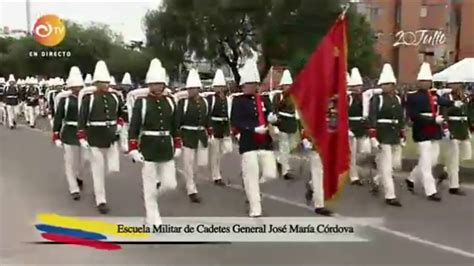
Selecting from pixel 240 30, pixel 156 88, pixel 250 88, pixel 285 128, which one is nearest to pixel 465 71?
pixel 240 30

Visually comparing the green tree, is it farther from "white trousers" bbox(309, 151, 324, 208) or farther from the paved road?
"white trousers" bbox(309, 151, 324, 208)

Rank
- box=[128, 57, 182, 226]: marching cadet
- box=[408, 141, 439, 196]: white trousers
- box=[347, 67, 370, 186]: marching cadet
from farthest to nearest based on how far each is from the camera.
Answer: box=[347, 67, 370, 186]: marching cadet
box=[408, 141, 439, 196]: white trousers
box=[128, 57, 182, 226]: marching cadet

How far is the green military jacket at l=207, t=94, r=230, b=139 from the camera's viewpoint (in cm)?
1253

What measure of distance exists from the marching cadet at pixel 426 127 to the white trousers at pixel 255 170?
8.75 feet

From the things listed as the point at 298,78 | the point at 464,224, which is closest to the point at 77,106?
the point at 298,78

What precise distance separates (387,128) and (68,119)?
4516mm

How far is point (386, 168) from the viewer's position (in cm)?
1049

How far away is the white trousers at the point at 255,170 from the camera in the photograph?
9.04m

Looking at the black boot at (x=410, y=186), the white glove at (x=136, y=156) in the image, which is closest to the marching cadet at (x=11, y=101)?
the black boot at (x=410, y=186)

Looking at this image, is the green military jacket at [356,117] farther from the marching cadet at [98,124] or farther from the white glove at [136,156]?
the white glove at [136,156]

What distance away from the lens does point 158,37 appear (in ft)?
129

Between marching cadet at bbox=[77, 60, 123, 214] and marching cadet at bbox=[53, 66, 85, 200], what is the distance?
1.09 m

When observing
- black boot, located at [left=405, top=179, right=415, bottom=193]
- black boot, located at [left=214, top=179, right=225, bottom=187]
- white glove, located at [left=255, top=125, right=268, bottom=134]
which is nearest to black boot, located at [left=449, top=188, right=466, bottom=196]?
black boot, located at [left=405, top=179, right=415, bottom=193]

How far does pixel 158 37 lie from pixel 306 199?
29.4 meters
